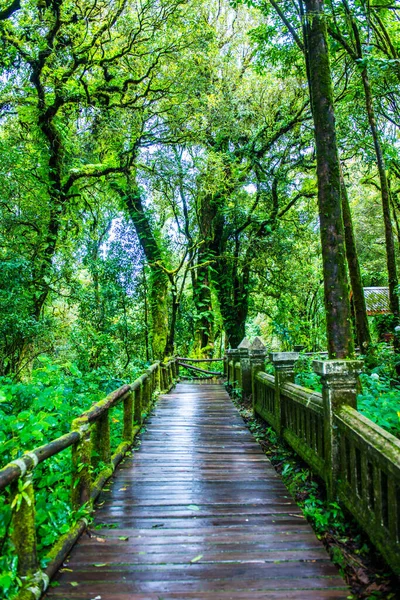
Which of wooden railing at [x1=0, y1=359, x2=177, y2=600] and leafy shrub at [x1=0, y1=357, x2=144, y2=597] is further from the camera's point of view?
leafy shrub at [x1=0, y1=357, x2=144, y2=597]

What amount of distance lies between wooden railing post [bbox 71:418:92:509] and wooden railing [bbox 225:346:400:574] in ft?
7.59

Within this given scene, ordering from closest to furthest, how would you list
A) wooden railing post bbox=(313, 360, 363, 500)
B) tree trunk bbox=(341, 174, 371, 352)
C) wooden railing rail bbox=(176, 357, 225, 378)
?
wooden railing post bbox=(313, 360, 363, 500) < tree trunk bbox=(341, 174, 371, 352) < wooden railing rail bbox=(176, 357, 225, 378)

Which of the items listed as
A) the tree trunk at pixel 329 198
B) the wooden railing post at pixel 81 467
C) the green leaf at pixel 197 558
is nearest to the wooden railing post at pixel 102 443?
the wooden railing post at pixel 81 467

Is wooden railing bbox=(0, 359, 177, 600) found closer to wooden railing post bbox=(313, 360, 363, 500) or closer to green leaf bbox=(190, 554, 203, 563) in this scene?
green leaf bbox=(190, 554, 203, 563)

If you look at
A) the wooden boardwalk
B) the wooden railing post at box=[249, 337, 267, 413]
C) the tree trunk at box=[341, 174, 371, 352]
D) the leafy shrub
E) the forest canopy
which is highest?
the forest canopy

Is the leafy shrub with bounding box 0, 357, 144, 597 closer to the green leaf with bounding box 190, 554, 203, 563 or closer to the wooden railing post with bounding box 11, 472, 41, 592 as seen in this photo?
the wooden railing post with bounding box 11, 472, 41, 592

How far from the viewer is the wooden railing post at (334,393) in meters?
3.84

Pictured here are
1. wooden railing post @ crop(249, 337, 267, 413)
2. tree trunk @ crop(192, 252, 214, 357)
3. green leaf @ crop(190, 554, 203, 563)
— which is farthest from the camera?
tree trunk @ crop(192, 252, 214, 357)

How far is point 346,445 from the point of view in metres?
3.68

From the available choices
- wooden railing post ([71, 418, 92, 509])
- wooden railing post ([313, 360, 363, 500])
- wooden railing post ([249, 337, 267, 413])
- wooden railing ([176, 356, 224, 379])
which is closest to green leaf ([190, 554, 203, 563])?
wooden railing post ([71, 418, 92, 509])

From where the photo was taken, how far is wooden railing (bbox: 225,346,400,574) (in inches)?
110

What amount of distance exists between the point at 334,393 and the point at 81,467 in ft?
8.10

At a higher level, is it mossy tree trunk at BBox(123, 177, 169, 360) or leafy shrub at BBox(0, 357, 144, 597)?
mossy tree trunk at BBox(123, 177, 169, 360)

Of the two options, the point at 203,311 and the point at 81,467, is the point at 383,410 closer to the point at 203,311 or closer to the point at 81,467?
the point at 81,467
